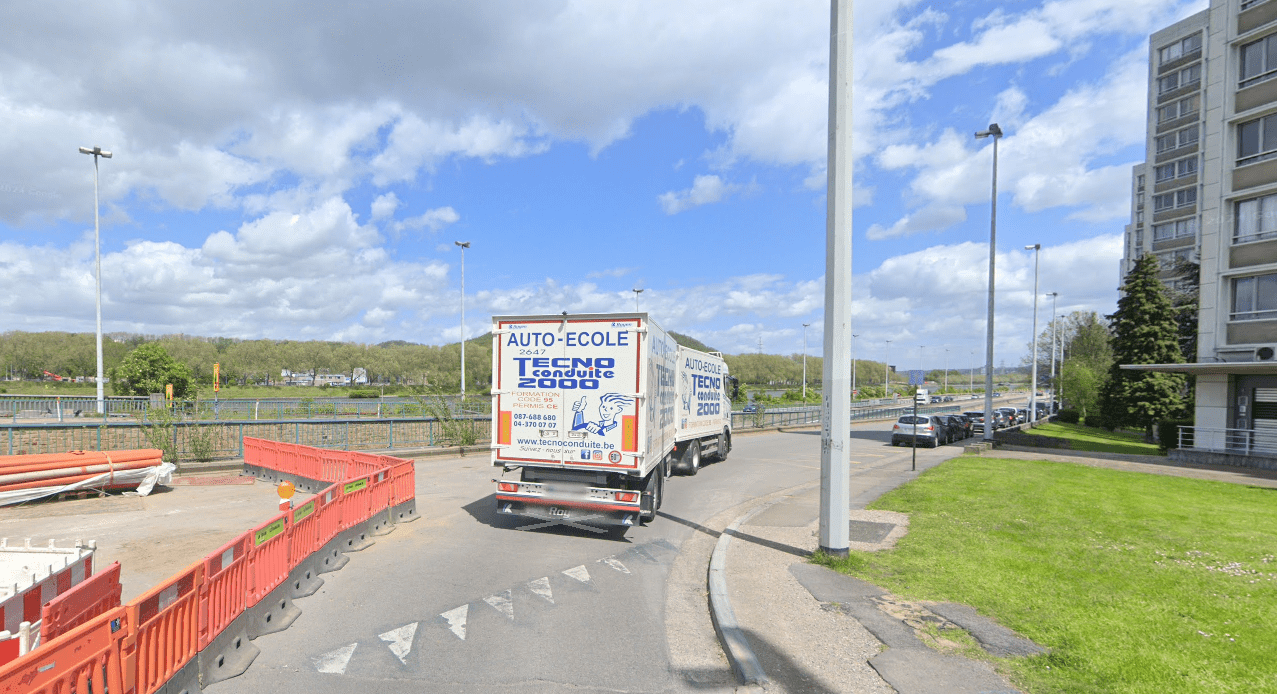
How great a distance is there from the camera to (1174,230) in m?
61.9

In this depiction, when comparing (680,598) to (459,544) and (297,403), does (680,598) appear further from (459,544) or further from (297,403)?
(297,403)

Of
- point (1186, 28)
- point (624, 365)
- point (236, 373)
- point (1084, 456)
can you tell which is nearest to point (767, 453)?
point (1084, 456)

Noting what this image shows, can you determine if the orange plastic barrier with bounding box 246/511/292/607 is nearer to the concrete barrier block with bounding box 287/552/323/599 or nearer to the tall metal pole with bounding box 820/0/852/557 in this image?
the concrete barrier block with bounding box 287/552/323/599

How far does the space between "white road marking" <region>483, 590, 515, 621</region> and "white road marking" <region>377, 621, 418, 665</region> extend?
842 mm

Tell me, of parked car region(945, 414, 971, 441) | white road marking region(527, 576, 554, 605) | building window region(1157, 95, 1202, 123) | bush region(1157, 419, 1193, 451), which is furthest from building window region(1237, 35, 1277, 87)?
building window region(1157, 95, 1202, 123)

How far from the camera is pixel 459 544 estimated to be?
30.2ft

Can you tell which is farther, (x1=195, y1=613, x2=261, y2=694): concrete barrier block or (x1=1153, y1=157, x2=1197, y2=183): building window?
(x1=1153, y1=157, x2=1197, y2=183): building window

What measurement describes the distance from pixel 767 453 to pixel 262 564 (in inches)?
777

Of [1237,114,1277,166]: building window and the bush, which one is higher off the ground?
[1237,114,1277,166]: building window

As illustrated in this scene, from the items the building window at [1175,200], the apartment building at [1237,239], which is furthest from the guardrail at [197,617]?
the building window at [1175,200]

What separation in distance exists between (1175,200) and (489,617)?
79.4 meters

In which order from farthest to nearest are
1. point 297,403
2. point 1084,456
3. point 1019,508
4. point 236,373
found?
point 236,373 < point 297,403 < point 1084,456 < point 1019,508

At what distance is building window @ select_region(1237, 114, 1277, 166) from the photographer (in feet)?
76.2

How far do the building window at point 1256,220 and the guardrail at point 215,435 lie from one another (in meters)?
29.2
